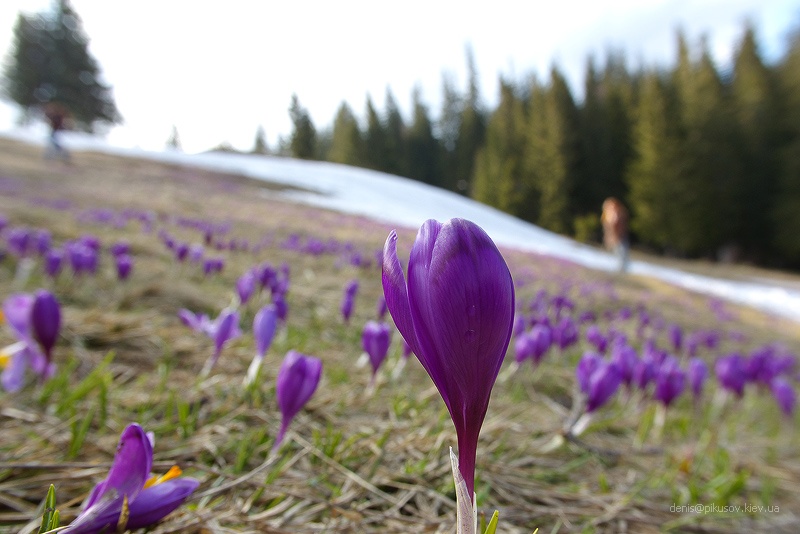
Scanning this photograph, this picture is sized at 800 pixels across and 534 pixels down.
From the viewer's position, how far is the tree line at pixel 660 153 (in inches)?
848

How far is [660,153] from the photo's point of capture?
883 inches

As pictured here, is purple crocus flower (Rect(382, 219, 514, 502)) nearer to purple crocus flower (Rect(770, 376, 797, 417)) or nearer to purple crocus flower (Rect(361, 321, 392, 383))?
purple crocus flower (Rect(361, 321, 392, 383))

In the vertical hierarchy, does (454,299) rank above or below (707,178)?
below

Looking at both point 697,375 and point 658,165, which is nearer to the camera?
point 697,375

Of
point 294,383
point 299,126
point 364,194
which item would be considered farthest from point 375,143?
point 294,383

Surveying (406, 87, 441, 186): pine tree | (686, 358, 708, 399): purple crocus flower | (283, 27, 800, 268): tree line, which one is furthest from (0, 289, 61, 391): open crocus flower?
(406, 87, 441, 186): pine tree

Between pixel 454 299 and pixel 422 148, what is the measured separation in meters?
38.5

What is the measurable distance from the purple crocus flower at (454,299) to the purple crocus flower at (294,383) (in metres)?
0.45

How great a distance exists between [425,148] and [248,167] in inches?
718

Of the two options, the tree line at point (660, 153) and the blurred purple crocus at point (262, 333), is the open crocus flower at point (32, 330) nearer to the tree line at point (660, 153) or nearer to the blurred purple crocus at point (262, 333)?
the blurred purple crocus at point (262, 333)

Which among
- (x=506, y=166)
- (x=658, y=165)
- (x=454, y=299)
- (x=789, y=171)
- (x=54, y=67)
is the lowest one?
(x=454, y=299)

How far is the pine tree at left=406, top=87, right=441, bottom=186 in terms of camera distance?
123ft

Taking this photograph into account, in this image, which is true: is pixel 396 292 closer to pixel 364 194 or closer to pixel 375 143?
pixel 364 194

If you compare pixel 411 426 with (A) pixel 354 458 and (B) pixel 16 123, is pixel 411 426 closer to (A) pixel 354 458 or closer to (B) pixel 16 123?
A: (A) pixel 354 458
